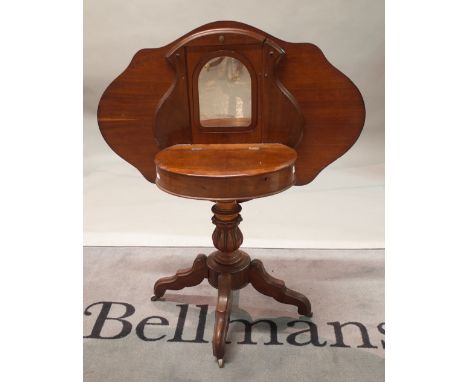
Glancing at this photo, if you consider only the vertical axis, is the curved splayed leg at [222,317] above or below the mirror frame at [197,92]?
below

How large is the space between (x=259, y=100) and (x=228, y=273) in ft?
2.42

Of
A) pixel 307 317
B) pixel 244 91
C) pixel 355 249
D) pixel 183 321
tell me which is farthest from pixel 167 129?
pixel 355 249

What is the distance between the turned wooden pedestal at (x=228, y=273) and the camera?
7.16 feet

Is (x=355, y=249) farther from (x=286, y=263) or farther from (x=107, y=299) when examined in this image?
(x=107, y=299)

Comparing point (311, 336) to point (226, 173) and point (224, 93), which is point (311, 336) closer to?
point (226, 173)

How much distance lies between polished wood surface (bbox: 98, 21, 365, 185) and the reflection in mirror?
0.16 feet

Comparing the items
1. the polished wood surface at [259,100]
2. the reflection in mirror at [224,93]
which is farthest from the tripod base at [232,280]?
the reflection in mirror at [224,93]

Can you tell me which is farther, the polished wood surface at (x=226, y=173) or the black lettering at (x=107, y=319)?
the black lettering at (x=107, y=319)

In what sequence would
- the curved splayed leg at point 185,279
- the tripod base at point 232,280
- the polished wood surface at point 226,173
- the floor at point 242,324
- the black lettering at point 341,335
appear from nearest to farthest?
the polished wood surface at point 226,173 → the floor at point 242,324 → the black lettering at point 341,335 → the tripod base at point 232,280 → the curved splayed leg at point 185,279

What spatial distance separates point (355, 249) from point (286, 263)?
1.38 feet

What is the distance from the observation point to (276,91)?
2.19m

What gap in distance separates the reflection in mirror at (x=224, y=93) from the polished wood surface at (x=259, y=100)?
5 centimetres

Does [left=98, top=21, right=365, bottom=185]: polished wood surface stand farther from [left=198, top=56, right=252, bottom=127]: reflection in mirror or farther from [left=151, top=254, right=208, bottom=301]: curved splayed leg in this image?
[left=151, top=254, right=208, bottom=301]: curved splayed leg

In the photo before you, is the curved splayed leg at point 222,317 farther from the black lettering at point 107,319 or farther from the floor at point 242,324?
the black lettering at point 107,319
